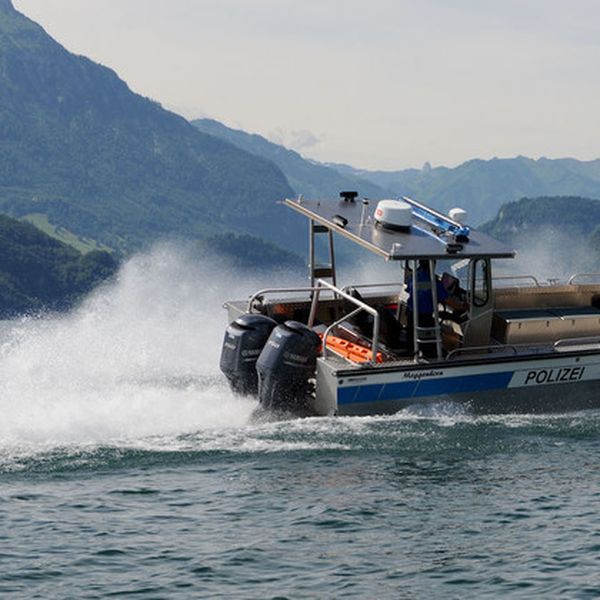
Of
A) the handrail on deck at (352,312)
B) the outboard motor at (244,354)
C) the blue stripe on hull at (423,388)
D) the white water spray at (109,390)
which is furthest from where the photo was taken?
the outboard motor at (244,354)

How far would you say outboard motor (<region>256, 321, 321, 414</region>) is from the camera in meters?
17.9

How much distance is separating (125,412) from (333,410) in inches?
120

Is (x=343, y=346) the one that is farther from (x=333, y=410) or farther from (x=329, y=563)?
(x=329, y=563)

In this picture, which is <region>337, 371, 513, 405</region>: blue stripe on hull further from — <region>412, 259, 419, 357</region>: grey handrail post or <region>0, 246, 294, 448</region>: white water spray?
<region>0, 246, 294, 448</region>: white water spray

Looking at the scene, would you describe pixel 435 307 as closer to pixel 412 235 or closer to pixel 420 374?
pixel 420 374

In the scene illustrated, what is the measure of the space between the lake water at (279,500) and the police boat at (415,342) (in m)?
0.42

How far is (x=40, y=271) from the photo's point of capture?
159 m

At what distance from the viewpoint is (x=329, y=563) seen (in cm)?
1244

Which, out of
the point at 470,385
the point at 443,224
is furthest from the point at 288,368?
the point at 443,224

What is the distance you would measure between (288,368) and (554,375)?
14.1ft

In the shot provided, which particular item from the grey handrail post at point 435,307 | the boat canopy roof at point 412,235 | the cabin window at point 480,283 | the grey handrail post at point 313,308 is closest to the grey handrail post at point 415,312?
the grey handrail post at point 435,307

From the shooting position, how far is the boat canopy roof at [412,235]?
17938mm

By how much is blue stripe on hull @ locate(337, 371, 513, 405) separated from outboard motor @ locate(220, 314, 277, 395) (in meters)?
1.78

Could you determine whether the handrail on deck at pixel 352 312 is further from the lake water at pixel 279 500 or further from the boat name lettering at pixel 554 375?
the boat name lettering at pixel 554 375
